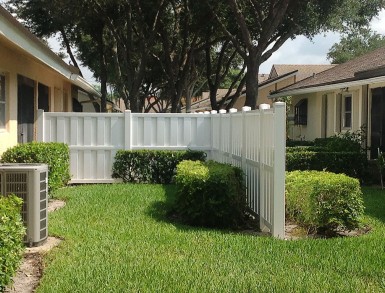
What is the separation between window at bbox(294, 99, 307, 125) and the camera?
21.3 meters

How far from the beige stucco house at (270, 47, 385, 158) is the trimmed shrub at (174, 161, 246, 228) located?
20.3 feet

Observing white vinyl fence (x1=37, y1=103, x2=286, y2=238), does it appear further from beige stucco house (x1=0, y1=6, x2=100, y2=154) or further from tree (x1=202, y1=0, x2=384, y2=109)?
tree (x1=202, y1=0, x2=384, y2=109)

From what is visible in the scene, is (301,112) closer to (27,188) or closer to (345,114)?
(345,114)

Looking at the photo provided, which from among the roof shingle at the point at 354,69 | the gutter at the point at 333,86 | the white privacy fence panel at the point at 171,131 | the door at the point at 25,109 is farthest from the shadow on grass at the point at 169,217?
the roof shingle at the point at 354,69

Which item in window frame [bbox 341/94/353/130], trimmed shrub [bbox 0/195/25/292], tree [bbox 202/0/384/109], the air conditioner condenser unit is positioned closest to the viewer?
trimmed shrub [bbox 0/195/25/292]

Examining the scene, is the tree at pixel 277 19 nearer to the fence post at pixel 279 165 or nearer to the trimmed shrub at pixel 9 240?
the fence post at pixel 279 165

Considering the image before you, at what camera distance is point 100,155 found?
519 inches

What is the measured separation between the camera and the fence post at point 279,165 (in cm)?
681

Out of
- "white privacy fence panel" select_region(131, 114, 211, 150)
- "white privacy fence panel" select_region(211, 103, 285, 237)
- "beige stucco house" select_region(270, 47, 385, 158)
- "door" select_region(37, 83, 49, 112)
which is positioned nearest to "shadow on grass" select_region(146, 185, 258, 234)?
"white privacy fence panel" select_region(211, 103, 285, 237)

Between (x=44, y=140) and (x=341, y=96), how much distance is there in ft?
30.5

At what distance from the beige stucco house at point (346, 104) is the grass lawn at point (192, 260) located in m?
6.46

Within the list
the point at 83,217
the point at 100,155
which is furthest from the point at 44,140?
the point at 83,217

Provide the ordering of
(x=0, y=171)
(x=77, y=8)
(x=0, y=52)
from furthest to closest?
(x=77, y=8) → (x=0, y=52) → (x=0, y=171)

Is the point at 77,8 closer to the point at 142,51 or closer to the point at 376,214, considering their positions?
the point at 142,51
